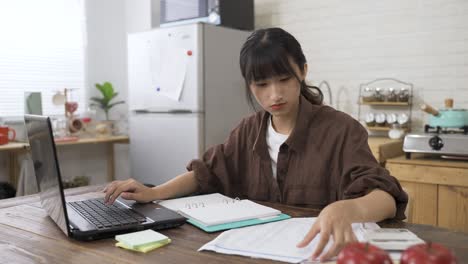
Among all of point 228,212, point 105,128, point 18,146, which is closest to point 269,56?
point 228,212

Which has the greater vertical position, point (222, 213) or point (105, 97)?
point (105, 97)

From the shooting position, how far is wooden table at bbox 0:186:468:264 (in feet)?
2.82

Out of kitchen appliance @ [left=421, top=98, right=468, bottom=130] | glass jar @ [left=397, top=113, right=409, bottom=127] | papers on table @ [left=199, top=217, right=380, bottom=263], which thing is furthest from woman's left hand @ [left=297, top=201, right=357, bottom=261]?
glass jar @ [left=397, top=113, right=409, bottom=127]

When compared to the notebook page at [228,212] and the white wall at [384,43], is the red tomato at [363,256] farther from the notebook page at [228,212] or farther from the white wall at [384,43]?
the white wall at [384,43]

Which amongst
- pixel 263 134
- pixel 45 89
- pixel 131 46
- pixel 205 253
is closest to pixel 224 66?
pixel 131 46

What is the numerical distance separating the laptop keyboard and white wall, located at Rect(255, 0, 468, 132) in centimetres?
229

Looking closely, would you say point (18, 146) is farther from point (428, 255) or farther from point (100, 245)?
point (428, 255)

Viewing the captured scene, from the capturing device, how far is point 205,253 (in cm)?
89

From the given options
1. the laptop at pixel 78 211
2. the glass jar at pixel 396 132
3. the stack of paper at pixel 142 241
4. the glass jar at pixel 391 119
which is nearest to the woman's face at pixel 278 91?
the laptop at pixel 78 211

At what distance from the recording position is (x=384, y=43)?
3.04 m

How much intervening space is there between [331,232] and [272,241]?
138mm

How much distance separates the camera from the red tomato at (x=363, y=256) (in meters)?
0.55

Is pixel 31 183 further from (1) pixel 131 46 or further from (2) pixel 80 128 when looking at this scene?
(1) pixel 131 46

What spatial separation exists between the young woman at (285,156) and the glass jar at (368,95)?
64.0 inches
